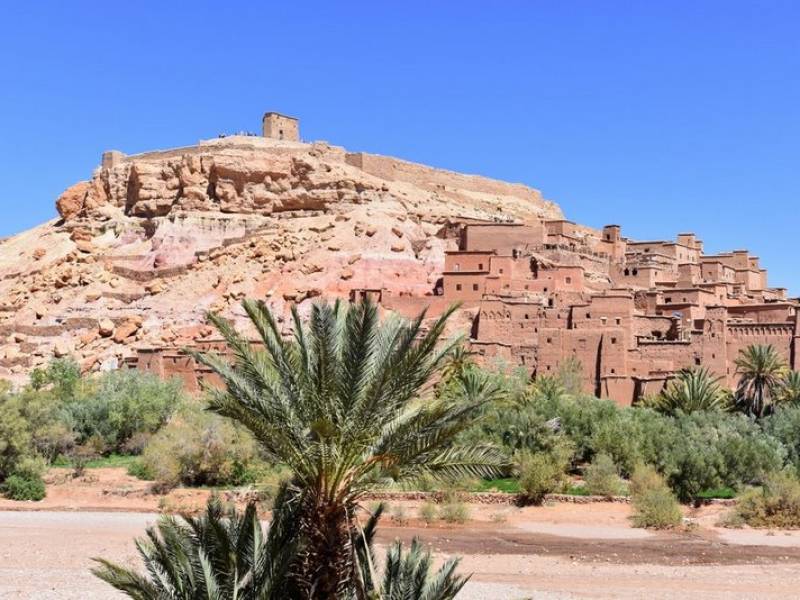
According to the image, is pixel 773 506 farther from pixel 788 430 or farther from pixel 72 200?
pixel 72 200

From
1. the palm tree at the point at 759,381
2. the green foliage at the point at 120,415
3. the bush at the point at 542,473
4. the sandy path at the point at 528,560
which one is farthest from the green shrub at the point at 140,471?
the palm tree at the point at 759,381

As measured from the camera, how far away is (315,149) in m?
53.6

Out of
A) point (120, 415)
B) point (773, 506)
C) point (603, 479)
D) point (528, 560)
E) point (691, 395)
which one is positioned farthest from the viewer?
point (120, 415)

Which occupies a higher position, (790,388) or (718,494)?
(790,388)

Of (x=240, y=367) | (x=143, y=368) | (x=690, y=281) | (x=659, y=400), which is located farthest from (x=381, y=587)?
(x=690, y=281)

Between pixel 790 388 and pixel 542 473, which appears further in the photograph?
pixel 790 388

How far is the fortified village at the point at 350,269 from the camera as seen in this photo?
3494 cm

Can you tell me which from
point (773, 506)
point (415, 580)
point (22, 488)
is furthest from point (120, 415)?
point (415, 580)

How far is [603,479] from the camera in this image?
25109 mm

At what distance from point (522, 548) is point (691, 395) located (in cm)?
1162


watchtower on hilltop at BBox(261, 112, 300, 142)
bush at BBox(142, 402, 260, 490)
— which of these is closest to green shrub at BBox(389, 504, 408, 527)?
bush at BBox(142, 402, 260, 490)

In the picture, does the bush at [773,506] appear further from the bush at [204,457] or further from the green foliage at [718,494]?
the bush at [204,457]

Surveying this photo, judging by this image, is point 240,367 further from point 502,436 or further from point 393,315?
point 502,436

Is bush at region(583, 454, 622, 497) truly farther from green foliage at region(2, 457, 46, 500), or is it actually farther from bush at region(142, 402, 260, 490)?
green foliage at region(2, 457, 46, 500)
